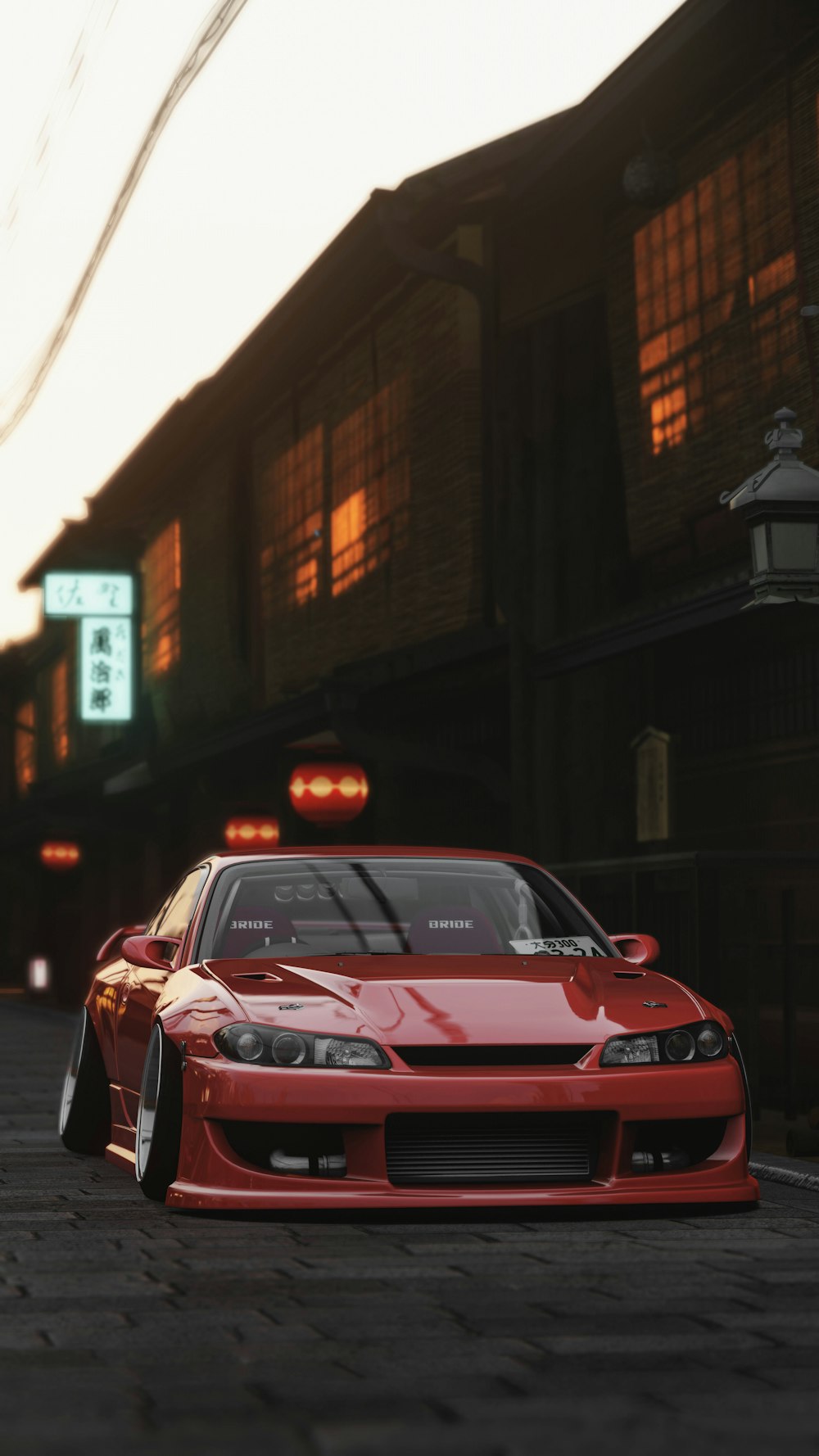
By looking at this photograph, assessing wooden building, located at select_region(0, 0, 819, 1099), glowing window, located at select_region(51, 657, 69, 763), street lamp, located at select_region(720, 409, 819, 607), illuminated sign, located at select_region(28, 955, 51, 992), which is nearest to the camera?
street lamp, located at select_region(720, 409, 819, 607)

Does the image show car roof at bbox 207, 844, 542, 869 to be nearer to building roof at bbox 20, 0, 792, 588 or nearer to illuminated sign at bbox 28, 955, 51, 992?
building roof at bbox 20, 0, 792, 588

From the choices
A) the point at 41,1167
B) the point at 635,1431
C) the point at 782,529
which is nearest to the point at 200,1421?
the point at 635,1431

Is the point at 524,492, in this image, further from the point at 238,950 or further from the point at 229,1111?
the point at 229,1111

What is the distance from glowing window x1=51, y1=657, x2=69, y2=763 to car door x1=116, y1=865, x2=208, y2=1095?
3362 cm

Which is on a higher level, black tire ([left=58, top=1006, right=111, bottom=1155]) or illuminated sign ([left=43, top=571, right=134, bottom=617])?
illuminated sign ([left=43, top=571, right=134, bottom=617])

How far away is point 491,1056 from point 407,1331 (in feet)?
5.34

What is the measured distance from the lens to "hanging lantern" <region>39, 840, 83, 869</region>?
34.8 metres

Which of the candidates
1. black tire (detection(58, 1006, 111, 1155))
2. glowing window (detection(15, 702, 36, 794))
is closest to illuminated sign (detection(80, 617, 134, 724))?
glowing window (detection(15, 702, 36, 794))

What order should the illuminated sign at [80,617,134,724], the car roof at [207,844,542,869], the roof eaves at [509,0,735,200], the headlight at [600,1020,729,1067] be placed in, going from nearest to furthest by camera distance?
the headlight at [600,1020,729,1067] → the car roof at [207,844,542,869] → the roof eaves at [509,0,735,200] → the illuminated sign at [80,617,134,724]

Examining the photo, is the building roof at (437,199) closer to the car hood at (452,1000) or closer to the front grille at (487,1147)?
the car hood at (452,1000)

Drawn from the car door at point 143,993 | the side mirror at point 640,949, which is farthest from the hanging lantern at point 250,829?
the side mirror at point 640,949

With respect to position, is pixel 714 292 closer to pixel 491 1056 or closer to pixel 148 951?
pixel 148 951

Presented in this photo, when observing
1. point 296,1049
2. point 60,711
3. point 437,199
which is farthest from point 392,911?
point 60,711

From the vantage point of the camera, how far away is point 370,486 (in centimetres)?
2105
